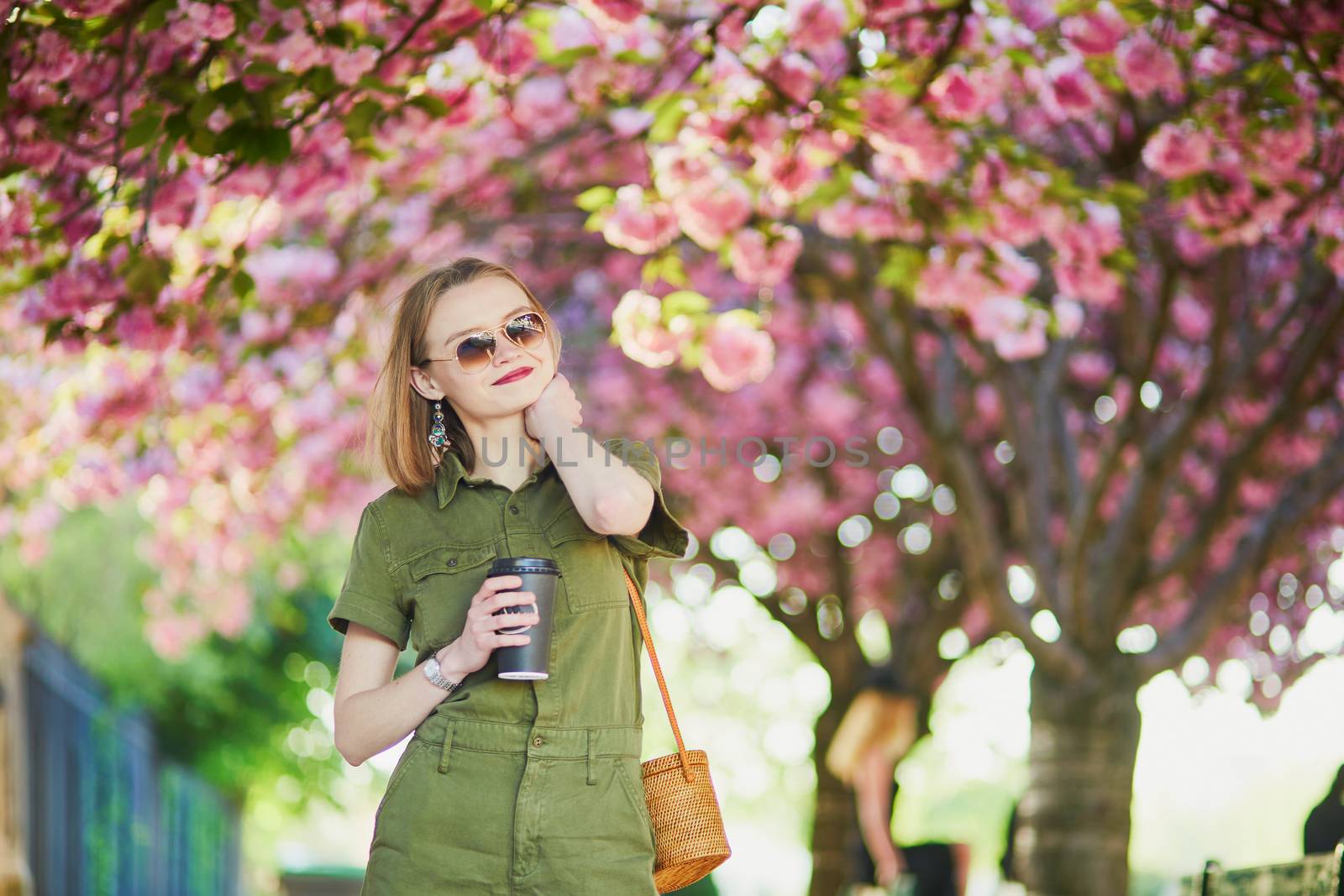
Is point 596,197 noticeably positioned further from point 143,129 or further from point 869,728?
point 869,728

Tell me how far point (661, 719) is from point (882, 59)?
2803cm

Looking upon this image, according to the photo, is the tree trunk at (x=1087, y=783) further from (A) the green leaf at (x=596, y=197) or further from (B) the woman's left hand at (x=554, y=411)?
(B) the woman's left hand at (x=554, y=411)

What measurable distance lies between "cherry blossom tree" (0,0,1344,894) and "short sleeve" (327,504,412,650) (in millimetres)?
1650

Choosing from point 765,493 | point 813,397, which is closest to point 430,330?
point 813,397

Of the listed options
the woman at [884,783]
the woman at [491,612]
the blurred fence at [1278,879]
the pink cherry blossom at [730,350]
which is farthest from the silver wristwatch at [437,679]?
the woman at [884,783]

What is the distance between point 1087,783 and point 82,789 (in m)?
10.3

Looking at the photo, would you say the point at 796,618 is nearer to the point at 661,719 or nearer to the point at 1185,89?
the point at 1185,89

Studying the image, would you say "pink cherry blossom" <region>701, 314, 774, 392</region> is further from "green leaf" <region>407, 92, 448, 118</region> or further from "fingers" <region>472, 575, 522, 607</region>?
"fingers" <region>472, 575, 522, 607</region>

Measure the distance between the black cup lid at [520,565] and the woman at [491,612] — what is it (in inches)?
0.9

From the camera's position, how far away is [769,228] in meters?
5.96

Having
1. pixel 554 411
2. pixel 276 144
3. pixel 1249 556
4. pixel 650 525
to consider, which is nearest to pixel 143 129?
pixel 276 144

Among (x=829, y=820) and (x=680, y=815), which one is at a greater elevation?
(x=680, y=815)

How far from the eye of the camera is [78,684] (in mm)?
14508

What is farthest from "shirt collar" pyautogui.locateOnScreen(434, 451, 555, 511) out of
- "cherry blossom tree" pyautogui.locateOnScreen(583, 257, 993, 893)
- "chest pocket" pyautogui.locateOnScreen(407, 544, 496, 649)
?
"cherry blossom tree" pyautogui.locateOnScreen(583, 257, 993, 893)
